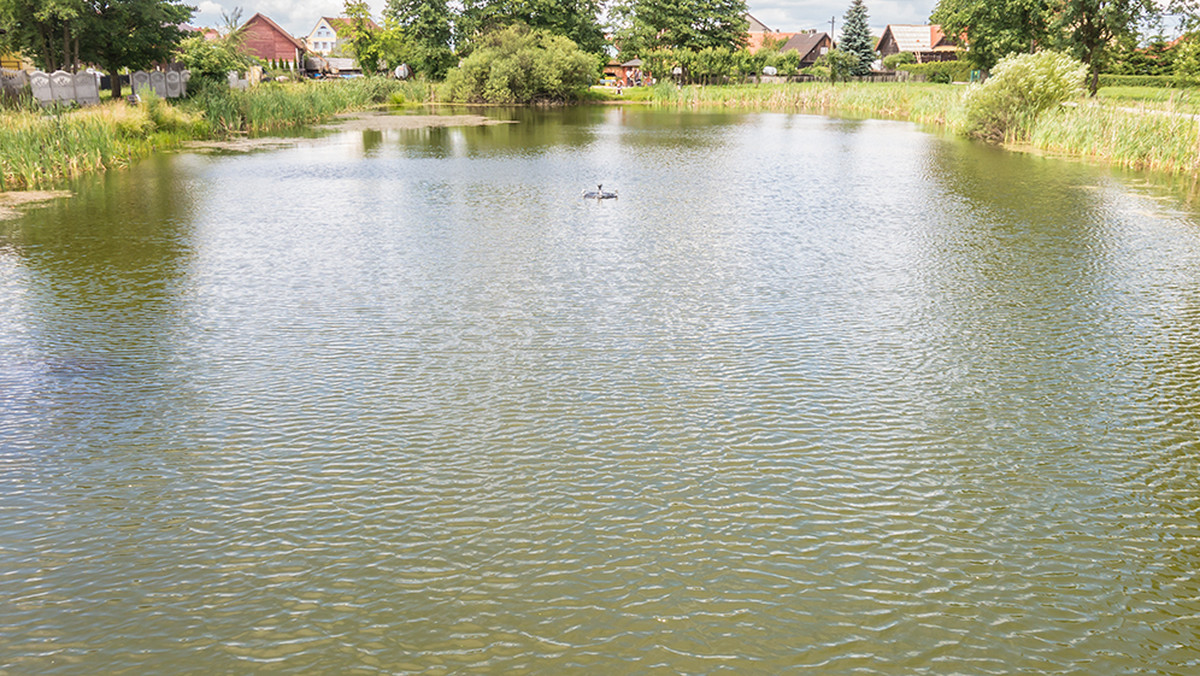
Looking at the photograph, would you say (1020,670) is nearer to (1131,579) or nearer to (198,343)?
(1131,579)

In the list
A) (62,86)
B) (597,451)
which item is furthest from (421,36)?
(597,451)

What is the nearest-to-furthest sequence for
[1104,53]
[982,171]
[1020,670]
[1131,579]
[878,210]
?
1. [1020,670]
2. [1131,579]
3. [878,210]
4. [982,171]
5. [1104,53]

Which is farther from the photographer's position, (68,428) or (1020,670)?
(68,428)

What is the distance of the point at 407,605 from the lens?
18.1ft

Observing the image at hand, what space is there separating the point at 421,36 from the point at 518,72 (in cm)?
1581

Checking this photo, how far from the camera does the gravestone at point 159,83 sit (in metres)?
35.2

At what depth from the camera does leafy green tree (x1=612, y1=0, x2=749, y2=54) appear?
8075cm

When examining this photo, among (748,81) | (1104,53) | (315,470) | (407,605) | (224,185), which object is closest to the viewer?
(407,605)

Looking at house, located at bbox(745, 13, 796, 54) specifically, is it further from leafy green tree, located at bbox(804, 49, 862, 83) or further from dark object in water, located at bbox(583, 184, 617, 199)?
dark object in water, located at bbox(583, 184, 617, 199)

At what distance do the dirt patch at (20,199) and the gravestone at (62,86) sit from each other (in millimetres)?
11059

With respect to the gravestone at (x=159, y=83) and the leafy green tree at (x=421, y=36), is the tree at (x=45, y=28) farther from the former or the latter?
the leafy green tree at (x=421, y=36)

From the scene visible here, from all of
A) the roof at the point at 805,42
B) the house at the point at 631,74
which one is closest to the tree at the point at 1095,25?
the roof at the point at 805,42

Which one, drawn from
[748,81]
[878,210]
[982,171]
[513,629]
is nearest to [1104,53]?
[982,171]

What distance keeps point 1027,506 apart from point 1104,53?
162ft
